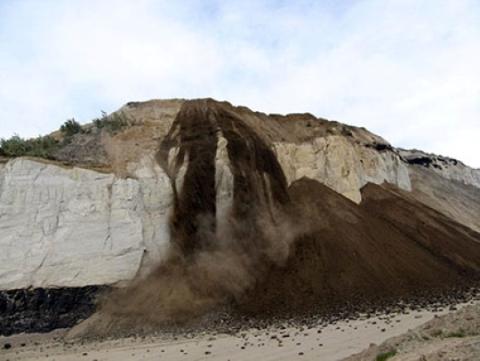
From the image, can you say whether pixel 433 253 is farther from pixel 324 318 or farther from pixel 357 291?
pixel 324 318

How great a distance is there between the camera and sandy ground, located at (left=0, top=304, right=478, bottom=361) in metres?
11.9

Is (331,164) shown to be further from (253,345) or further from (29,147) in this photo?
(253,345)

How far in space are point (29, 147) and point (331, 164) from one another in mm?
16841

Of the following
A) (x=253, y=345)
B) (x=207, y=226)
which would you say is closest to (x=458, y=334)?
(x=253, y=345)

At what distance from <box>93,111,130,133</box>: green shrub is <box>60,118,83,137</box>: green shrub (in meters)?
1.05

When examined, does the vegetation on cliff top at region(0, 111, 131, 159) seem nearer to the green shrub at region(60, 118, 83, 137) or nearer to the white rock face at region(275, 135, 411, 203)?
the green shrub at region(60, 118, 83, 137)

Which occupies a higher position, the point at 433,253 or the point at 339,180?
the point at 339,180

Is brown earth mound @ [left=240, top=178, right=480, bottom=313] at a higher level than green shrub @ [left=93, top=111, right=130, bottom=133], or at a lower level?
lower

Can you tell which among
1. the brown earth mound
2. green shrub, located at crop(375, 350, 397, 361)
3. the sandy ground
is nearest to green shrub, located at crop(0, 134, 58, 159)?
the sandy ground

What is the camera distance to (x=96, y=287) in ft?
72.6

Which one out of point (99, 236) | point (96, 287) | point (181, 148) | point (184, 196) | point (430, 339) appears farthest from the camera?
point (181, 148)

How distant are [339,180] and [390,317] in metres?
15.0

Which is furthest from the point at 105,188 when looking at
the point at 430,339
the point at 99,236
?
the point at 430,339

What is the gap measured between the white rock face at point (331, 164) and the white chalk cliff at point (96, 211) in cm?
8
